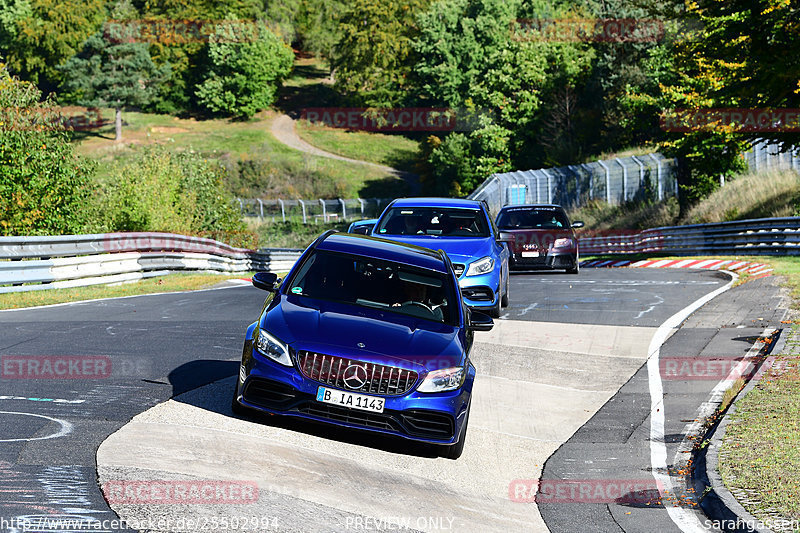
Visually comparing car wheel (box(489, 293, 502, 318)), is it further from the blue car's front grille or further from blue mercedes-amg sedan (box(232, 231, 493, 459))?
the blue car's front grille

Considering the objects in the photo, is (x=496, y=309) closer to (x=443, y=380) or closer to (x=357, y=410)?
(x=443, y=380)

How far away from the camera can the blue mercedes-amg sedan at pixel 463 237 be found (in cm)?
1387

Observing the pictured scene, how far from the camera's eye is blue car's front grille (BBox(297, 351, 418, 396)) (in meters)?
7.26

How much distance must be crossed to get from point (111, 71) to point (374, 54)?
29.3m

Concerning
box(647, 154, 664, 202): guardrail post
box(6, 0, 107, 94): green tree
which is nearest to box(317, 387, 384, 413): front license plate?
box(647, 154, 664, 202): guardrail post

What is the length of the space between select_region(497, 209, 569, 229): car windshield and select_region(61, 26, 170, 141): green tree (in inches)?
3307

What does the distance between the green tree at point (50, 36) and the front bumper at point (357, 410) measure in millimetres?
120279

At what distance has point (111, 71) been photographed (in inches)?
4168

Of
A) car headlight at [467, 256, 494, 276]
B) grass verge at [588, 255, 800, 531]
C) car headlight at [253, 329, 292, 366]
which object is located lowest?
grass verge at [588, 255, 800, 531]

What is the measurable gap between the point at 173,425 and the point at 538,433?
11.1ft

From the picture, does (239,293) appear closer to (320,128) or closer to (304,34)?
(320,128)

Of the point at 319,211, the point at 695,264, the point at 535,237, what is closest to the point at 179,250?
the point at 535,237

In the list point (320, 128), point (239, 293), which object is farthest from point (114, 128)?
point (239, 293)

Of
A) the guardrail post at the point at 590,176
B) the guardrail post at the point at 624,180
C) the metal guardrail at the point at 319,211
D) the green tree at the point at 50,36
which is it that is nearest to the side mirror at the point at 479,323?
the guardrail post at the point at 624,180
